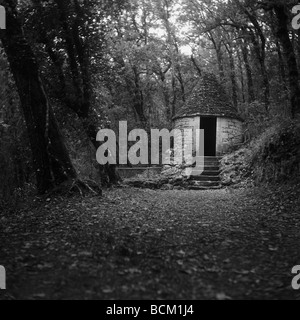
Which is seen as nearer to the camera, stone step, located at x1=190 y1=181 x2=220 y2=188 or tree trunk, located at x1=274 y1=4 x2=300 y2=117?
tree trunk, located at x1=274 y1=4 x2=300 y2=117

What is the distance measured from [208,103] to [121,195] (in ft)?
40.8

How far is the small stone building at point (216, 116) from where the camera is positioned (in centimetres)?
2077

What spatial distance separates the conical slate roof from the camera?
2088cm

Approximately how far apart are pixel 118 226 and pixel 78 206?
2.02 metres

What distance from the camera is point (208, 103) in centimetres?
2164

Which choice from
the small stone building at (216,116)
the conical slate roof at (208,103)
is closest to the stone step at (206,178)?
the small stone building at (216,116)

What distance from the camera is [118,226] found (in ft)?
20.8

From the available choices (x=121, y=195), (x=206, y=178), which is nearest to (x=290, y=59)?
(x=121, y=195)

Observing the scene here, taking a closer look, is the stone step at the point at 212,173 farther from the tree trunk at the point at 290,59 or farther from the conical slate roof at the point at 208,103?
the tree trunk at the point at 290,59

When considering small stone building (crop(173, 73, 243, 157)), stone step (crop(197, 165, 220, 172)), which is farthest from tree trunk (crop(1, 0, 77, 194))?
small stone building (crop(173, 73, 243, 157))

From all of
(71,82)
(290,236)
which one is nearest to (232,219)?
(290,236)

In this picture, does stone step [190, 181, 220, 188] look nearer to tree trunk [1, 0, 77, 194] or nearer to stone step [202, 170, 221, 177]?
stone step [202, 170, 221, 177]

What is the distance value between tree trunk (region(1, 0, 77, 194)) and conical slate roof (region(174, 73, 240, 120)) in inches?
519

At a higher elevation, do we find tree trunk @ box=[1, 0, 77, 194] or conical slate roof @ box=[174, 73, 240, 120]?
conical slate roof @ box=[174, 73, 240, 120]
